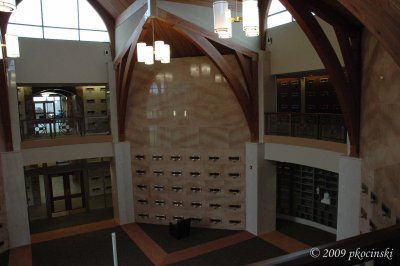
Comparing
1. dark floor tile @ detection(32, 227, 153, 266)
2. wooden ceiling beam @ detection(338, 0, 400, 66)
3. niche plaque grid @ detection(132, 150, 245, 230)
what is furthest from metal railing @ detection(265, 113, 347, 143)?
dark floor tile @ detection(32, 227, 153, 266)

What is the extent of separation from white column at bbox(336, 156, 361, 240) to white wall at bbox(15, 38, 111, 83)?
8.57 meters

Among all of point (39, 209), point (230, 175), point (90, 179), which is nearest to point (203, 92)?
point (230, 175)

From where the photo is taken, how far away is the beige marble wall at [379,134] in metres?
4.44

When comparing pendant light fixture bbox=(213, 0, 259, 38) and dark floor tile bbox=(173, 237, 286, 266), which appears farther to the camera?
dark floor tile bbox=(173, 237, 286, 266)

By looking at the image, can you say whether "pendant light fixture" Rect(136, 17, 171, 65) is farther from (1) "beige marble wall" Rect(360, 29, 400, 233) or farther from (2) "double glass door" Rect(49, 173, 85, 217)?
(2) "double glass door" Rect(49, 173, 85, 217)

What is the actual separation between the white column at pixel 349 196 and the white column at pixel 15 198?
9.43m

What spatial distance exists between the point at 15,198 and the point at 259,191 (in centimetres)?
797

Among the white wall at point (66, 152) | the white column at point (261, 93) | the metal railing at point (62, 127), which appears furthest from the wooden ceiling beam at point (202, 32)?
the white wall at point (66, 152)

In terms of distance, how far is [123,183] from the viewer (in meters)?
11.7

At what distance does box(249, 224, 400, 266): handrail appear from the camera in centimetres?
107

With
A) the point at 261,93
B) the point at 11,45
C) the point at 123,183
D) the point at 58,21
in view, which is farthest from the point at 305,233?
the point at 58,21

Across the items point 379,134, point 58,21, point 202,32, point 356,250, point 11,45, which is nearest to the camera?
point 356,250

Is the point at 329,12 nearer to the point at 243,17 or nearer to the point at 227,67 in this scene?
Answer: the point at 243,17

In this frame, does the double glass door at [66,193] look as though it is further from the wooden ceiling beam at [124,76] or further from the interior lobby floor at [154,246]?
the wooden ceiling beam at [124,76]
